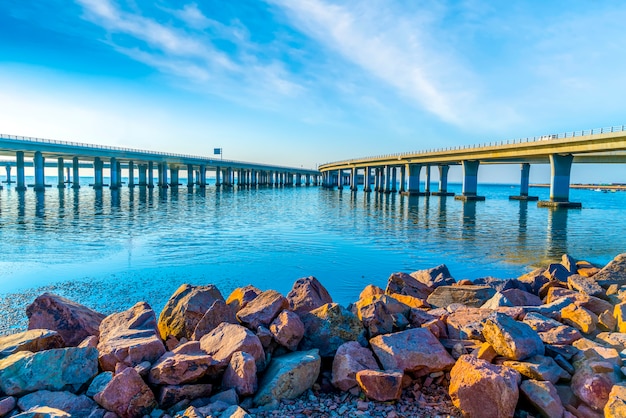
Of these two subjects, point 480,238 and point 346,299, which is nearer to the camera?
point 346,299

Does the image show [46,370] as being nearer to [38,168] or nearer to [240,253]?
[240,253]

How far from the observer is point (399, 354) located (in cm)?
695

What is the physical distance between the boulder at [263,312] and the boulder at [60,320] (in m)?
3.69

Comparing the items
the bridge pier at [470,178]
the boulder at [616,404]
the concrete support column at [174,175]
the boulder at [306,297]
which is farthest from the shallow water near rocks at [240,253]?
the concrete support column at [174,175]

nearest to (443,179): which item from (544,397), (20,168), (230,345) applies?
(20,168)

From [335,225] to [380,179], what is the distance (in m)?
112

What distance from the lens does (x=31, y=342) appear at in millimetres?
7320

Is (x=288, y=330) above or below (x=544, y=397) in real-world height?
above

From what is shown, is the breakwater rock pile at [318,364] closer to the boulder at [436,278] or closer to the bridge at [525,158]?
the boulder at [436,278]

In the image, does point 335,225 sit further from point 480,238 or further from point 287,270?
point 287,270

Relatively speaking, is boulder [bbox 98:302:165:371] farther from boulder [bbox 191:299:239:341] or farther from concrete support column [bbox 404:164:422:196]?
concrete support column [bbox 404:164:422:196]

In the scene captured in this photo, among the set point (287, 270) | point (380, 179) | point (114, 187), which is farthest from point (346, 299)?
point (380, 179)

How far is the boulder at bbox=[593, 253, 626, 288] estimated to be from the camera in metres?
12.8

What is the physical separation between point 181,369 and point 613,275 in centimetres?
1392
